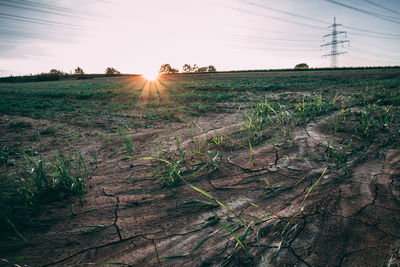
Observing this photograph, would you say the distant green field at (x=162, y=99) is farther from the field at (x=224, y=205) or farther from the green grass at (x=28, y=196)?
the green grass at (x=28, y=196)

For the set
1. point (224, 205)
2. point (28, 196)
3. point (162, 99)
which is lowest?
point (224, 205)

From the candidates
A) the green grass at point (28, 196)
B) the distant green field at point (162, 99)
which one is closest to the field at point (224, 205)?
the green grass at point (28, 196)

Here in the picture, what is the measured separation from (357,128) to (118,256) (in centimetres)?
325

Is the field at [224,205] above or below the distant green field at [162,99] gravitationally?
below

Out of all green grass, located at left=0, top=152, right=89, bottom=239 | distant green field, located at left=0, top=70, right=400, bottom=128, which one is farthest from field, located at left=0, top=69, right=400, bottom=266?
distant green field, located at left=0, top=70, right=400, bottom=128

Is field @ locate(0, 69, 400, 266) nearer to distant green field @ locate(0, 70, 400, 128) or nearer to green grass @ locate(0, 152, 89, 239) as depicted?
green grass @ locate(0, 152, 89, 239)

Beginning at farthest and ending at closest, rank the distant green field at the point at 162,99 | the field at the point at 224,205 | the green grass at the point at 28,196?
the distant green field at the point at 162,99
the green grass at the point at 28,196
the field at the point at 224,205

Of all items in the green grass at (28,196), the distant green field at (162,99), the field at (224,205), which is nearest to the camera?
the field at (224,205)

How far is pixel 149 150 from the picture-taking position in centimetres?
272

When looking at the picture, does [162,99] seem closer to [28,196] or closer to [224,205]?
[28,196]

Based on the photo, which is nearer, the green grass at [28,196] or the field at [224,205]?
the field at [224,205]

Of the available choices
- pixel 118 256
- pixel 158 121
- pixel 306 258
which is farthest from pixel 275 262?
pixel 158 121

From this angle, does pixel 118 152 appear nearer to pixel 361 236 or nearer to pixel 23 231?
pixel 23 231

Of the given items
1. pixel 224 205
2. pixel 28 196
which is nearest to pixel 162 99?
pixel 28 196
